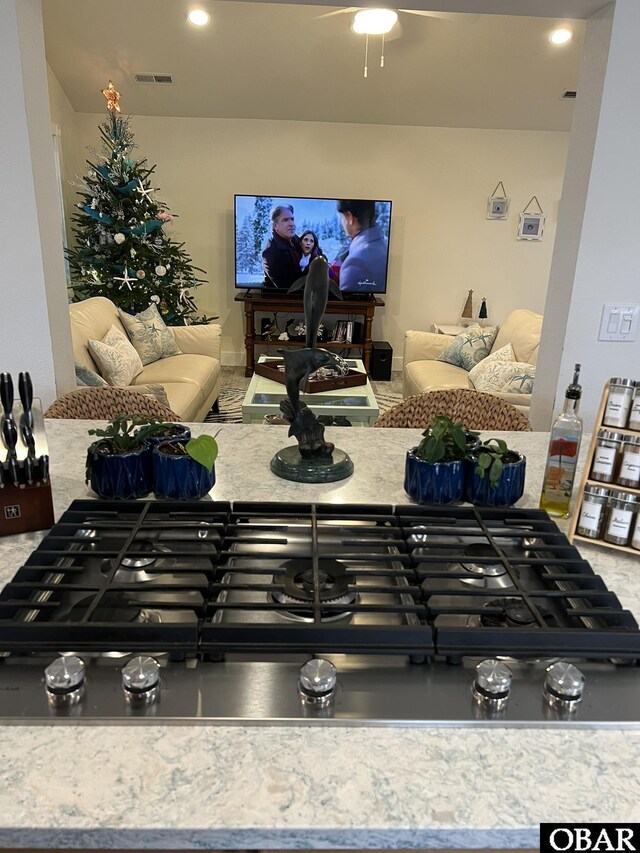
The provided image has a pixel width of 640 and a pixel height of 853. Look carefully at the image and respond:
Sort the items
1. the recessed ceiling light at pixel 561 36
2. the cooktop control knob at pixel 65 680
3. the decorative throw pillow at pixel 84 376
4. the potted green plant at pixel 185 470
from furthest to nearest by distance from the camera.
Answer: the recessed ceiling light at pixel 561 36, the decorative throw pillow at pixel 84 376, the potted green plant at pixel 185 470, the cooktop control knob at pixel 65 680

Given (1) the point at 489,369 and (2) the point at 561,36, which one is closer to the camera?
(1) the point at 489,369

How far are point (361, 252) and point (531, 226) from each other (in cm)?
161

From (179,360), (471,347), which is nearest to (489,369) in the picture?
(471,347)

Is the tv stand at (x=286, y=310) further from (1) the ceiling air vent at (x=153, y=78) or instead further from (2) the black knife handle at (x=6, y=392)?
(2) the black knife handle at (x=6, y=392)

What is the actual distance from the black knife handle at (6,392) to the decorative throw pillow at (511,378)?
2.85 meters

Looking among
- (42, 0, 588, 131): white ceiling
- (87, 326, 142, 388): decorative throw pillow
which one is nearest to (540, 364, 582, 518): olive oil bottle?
(87, 326, 142, 388): decorative throw pillow

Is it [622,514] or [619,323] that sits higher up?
[619,323]

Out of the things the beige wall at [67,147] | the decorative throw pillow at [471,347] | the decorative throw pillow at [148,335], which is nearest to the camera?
the decorative throw pillow at [148,335]

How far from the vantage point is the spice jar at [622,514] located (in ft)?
3.41

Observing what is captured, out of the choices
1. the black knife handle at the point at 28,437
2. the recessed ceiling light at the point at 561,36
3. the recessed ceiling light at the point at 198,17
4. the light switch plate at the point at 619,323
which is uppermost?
the recessed ceiling light at the point at 198,17

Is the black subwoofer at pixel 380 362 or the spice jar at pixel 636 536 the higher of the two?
the spice jar at pixel 636 536

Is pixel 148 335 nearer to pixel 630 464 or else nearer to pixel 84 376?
pixel 84 376

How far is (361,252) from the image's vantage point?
226 inches

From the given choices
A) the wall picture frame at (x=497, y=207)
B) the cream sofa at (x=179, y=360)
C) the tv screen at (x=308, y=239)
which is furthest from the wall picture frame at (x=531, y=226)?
the cream sofa at (x=179, y=360)
